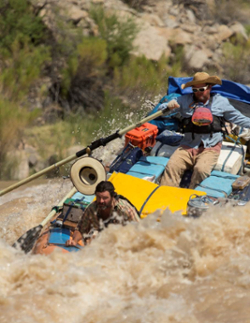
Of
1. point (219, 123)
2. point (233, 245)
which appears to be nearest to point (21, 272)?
point (233, 245)

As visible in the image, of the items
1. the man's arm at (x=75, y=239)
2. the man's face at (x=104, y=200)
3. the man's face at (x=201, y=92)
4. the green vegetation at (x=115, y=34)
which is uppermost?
the man's face at (x=201, y=92)

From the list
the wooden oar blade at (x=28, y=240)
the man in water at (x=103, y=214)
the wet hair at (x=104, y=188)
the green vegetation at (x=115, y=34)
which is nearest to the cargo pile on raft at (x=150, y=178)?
the wooden oar blade at (x=28, y=240)

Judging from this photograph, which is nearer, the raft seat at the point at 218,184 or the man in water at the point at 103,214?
the man in water at the point at 103,214

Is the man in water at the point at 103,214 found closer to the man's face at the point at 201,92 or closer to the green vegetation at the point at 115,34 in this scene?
the man's face at the point at 201,92

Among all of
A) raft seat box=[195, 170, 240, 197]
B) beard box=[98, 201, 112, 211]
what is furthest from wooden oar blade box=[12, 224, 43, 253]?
raft seat box=[195, 170, 240, 197]

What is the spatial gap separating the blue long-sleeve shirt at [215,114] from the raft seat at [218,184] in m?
0.44

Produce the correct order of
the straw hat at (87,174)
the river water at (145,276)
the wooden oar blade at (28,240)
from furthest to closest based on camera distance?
the straw hat at (87,174), the wooden oar blade at (28,240), the river water at (145,276)

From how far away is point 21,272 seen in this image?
3.86 meters

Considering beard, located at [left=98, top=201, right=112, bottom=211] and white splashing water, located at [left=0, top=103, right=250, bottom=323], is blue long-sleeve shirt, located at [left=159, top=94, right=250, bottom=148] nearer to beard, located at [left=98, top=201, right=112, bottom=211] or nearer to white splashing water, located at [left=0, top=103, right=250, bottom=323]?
white splashing water, located at [left=0, top=103, right=250, bottom=323]

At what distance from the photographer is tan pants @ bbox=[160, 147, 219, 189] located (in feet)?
17.8

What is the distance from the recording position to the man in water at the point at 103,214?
420 cm

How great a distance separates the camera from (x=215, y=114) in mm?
5695

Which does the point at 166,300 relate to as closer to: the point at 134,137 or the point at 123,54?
the point at 134,137

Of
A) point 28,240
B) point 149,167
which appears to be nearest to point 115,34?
point 149,167
